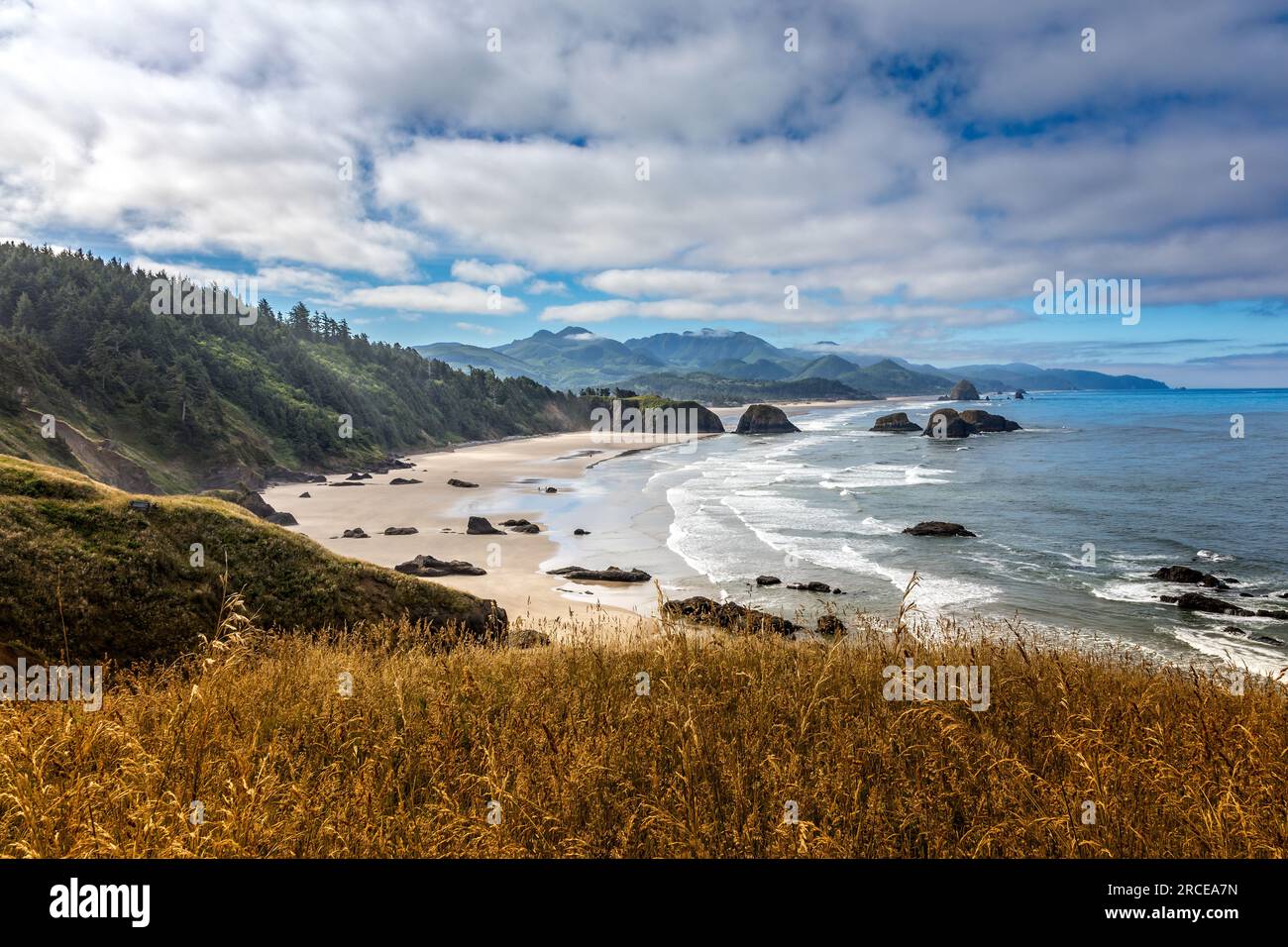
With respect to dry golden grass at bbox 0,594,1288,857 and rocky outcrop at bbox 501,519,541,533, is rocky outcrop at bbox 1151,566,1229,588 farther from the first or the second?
rocky outcrop at bbox 501,519,541,533

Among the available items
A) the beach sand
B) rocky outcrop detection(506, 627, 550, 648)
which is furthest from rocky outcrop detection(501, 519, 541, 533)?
rocky outcrop detection(506, 627, 550, 648)

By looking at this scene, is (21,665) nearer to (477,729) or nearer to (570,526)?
(477,729)

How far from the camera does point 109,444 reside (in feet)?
146

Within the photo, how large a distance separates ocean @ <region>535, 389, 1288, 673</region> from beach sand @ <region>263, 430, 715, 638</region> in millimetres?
2344

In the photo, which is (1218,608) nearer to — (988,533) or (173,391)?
(988,533)

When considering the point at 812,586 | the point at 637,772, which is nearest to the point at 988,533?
the point at 812,586

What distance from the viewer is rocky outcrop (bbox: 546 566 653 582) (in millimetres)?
25109

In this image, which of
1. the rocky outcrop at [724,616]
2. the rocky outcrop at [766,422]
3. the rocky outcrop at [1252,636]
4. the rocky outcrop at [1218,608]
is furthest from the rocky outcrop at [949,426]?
the rocky outcrop at [724,616]

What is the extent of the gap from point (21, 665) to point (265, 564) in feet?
15.1

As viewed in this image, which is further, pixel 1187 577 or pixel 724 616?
pixel 1187 577

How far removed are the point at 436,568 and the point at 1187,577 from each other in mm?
30444

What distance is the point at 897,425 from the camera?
384 ft

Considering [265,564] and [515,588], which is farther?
[515,588]
